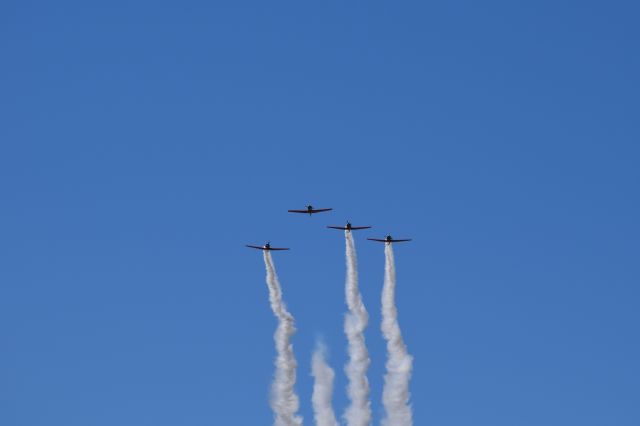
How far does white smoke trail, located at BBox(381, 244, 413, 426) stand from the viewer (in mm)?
135375

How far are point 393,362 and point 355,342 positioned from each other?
484 cm

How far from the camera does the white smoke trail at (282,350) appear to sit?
138 m

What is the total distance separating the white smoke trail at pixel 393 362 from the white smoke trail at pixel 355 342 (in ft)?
7.44

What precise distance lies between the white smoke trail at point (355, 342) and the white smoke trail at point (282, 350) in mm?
6195

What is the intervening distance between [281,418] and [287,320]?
36.6ft

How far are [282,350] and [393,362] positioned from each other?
12396 millimetres

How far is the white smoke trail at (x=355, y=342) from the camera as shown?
449 feet

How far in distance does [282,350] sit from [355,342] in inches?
321

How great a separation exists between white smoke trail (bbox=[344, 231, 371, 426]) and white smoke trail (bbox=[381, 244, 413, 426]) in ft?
7.44

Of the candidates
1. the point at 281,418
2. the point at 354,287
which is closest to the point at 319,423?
the point at 281,418

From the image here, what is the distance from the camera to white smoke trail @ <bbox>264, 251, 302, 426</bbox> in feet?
452

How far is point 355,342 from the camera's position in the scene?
5507 inches

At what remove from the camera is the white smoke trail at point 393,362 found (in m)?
135

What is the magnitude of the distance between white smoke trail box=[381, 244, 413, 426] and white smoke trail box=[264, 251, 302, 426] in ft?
33.5
